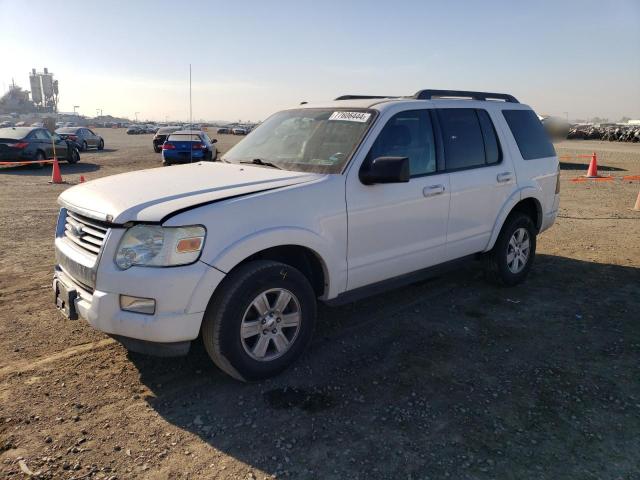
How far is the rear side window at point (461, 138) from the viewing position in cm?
467

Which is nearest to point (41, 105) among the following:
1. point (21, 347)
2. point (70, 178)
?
point (70, 178)

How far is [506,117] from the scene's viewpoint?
5.44 meters

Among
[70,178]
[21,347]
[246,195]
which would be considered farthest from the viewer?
[70,178]

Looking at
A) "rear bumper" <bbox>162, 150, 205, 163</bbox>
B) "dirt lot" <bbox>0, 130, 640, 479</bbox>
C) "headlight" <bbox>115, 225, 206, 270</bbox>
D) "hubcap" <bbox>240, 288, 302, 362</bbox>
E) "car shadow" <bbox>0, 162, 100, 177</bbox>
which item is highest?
"headlight" <bbox>115, 225, 206, 270</bbox>

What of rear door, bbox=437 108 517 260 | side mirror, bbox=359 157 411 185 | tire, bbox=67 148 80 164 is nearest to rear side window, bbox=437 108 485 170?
rear door, bbox=437 108 517 260

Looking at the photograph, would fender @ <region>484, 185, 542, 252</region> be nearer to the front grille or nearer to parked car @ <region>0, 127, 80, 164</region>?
the front grille

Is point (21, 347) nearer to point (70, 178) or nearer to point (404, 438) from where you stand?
point (404, 438)

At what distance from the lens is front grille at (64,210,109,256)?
3.25 m

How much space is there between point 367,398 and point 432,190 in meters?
1.90

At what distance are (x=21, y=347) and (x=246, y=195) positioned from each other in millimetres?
2248

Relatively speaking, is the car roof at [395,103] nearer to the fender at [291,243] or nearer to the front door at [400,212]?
the front door at [400,212]

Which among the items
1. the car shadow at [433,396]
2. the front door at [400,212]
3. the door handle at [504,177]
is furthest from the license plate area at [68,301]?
the door handle at [504,177]

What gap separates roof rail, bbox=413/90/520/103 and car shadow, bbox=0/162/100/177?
14502 mm

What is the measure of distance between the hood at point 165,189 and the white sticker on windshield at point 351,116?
0.69 meters
